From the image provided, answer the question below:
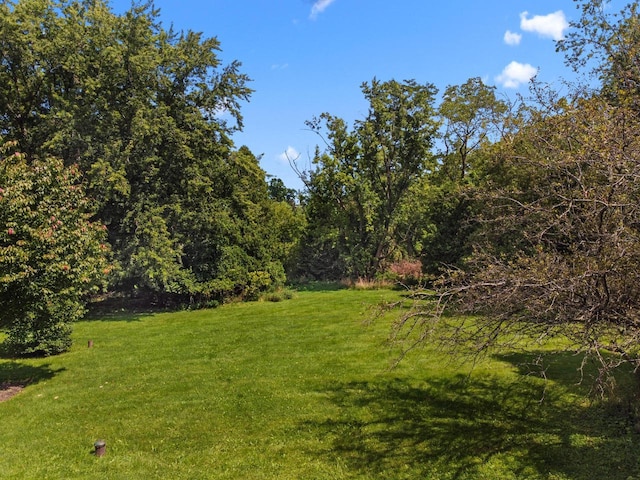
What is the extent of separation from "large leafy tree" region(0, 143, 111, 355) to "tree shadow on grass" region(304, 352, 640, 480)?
5685mm

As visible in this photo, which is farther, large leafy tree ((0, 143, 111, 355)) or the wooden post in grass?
large leafy tree ((0, 143, 111, 355))

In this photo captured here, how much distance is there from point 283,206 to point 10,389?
22186 millimetres

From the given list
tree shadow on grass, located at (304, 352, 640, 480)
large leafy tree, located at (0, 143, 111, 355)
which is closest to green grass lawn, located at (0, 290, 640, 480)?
tree shadow on grass, located at (304, 352, 640, 480)

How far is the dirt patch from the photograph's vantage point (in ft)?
30.6

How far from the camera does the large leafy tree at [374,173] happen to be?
2572 centimetres

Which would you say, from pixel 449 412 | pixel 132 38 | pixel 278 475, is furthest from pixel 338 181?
pixel 278 475

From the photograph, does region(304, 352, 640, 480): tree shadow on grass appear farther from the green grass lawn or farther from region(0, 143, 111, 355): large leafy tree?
region(0, 143, 111, 355): large leafy tree

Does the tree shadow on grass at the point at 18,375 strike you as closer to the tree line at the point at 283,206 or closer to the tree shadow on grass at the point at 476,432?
Result: the tree line at the point at 283,206

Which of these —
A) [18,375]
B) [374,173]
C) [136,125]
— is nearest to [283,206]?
[374,173]

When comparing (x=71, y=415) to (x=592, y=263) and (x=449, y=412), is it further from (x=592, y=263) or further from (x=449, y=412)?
(x=592, y=263)

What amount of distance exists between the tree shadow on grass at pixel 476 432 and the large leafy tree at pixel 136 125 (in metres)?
12.8

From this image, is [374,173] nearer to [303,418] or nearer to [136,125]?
[136,125]

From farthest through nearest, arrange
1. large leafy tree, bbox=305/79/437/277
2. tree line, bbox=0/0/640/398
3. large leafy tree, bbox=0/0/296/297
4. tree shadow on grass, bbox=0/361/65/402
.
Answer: large leafy tree, bbox=305/79/437/277 → large leafy tree, bbox=0/0/296/297 → tree shadow on grass, bbox=0/361/65/402 → tree line, bbox=0/0/640/398

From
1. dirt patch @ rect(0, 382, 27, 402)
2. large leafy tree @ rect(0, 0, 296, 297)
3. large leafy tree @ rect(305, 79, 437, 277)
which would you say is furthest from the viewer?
large leafy tree @ rect(305, 79, 437, 277)
